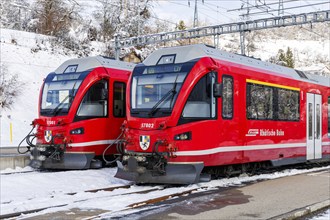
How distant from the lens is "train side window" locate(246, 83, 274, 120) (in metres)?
13.2

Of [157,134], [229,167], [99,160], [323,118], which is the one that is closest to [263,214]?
[157,134]

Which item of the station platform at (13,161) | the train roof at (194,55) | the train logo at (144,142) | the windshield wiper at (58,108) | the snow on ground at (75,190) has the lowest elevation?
the snow on ground at (75,190)

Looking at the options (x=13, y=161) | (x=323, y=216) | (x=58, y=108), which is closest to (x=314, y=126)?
(x=58, y=108)

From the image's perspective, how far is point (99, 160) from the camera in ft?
50.0

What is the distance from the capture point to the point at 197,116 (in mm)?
11375

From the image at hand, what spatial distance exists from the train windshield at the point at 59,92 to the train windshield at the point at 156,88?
127 inches

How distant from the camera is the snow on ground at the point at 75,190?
9187 mm

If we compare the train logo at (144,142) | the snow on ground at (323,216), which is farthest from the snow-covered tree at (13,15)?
the snow on ground at (323,216)

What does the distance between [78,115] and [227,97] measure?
481cm

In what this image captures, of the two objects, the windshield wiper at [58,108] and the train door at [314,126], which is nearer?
the windshield wiper at [58,108]

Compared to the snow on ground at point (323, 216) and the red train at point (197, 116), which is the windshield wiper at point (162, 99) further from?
the snow on ground at point (323, 216)

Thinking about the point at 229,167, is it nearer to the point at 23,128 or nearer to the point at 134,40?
the point at 23,128

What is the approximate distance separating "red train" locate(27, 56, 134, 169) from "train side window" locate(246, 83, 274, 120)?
4536mm

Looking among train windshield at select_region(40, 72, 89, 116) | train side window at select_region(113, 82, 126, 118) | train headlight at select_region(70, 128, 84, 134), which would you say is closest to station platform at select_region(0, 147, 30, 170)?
train windshield at select_region(40, 72, 89, 116)
